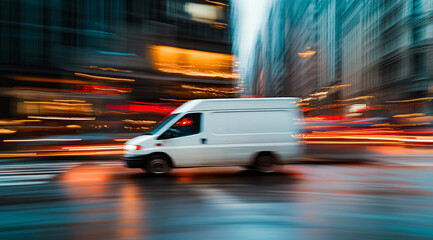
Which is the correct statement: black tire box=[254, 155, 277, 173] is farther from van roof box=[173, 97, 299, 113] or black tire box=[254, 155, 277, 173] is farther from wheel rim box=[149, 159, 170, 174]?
wheel rim box=[149, 159, 170, 174]

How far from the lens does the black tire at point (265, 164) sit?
8.09 meters

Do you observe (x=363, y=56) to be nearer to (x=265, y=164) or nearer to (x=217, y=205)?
(x=265, y=164)

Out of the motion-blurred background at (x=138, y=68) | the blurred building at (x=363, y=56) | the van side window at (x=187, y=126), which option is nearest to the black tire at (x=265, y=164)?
the van side window at (x=187, y=126)

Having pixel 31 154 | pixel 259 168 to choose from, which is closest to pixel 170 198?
pixel 259 168

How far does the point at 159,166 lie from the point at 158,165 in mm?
36

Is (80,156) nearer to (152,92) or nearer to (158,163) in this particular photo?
(158,163)

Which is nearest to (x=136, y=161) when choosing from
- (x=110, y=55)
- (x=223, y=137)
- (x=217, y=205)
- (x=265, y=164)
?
(x=223, y=137)

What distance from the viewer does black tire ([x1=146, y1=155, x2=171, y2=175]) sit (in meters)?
7.67

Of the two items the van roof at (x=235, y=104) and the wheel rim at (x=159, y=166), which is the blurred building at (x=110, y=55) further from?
the van roof at (x=235, y=104)

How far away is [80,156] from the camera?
491 inches

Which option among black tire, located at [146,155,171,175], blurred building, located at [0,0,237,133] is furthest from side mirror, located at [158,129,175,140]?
blurred building, located at [0,0,237,133]

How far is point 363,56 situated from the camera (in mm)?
59531

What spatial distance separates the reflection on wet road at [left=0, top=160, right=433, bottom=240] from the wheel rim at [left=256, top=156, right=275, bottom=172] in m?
0.24

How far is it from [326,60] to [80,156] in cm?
8405
